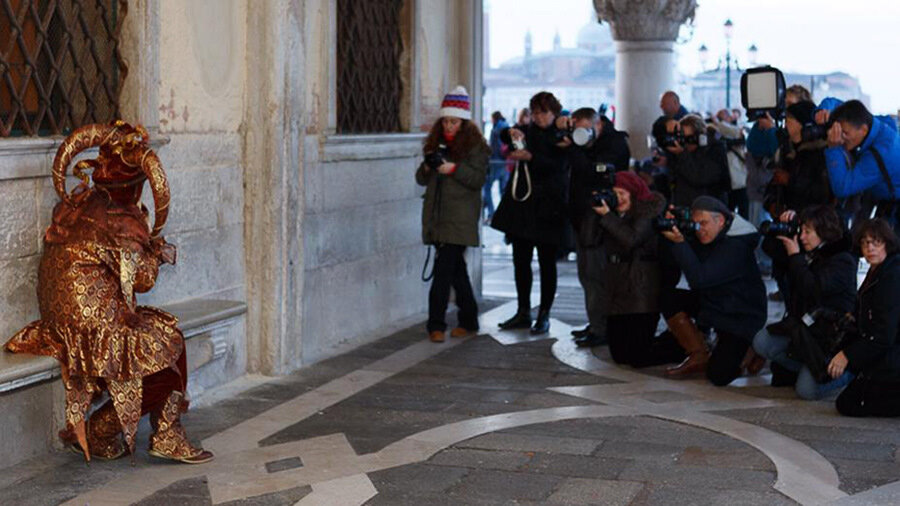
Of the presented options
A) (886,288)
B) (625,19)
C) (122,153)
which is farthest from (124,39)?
(625,19)

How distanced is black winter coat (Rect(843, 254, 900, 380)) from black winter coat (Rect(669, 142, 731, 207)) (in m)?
3.12

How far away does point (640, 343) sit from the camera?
821 centimetres

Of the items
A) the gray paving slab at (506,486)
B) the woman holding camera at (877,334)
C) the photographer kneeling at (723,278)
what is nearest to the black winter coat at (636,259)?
the photographer kneeling at (723,278)

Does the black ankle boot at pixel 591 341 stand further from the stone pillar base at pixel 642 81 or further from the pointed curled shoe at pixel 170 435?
the stone pillar base at pixel 642 81

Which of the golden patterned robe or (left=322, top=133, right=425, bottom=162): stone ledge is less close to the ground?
(left=322, top=133, right=425, bottom=162): stone ledge

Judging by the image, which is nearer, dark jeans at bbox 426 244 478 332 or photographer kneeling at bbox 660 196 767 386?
photographer kneeling at bbox 660 196 767 386

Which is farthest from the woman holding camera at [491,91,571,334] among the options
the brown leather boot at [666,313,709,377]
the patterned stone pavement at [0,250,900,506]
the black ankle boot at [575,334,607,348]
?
the brown leather boot at [666,313,709,377]

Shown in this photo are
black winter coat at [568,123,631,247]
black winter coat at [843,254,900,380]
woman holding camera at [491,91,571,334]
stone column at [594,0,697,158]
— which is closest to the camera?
black winter coat at [843,254,900,380]

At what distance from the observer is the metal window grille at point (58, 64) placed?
5871 mm

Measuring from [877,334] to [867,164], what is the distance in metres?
1.32

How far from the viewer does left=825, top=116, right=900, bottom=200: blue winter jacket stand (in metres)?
7.68

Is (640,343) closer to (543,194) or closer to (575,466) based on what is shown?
(543,194)

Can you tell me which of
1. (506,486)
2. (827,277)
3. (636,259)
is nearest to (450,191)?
(636,259)

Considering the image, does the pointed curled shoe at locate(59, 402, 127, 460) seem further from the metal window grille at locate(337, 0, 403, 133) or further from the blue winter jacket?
the blue winter jacket
